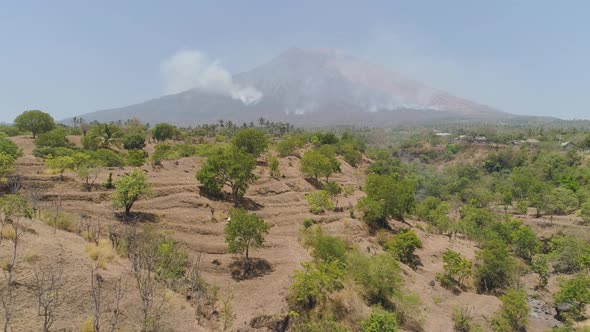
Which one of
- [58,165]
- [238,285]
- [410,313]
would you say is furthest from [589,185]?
[58,165]

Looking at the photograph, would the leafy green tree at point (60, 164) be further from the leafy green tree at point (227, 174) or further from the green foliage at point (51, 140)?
the green foliage at point (51, 140)

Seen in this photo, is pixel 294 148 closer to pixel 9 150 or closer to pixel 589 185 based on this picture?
pixel 9 150

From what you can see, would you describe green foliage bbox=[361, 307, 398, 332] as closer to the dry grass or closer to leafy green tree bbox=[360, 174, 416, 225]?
the dry grass

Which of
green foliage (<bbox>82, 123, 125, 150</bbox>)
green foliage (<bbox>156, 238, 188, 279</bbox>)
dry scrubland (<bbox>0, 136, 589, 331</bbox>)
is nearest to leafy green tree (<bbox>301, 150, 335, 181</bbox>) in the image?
dry scrubland (<bbox>0, 136, 589, 331</bbox>)

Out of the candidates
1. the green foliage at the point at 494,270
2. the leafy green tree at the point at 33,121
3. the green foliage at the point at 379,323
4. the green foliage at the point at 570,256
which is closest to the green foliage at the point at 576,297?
the green foliage at the point at 494,270

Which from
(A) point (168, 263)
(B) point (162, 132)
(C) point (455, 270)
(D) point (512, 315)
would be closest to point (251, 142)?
(C) point (455, 270)

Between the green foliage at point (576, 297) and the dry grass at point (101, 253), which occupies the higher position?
the dry grass at point (101, 253)
